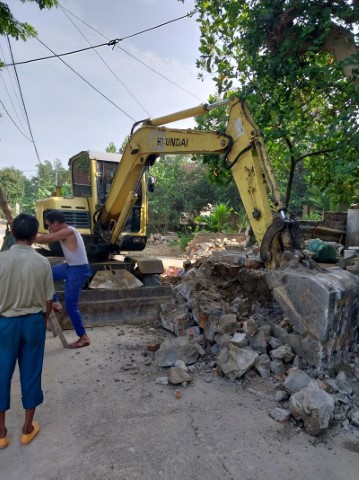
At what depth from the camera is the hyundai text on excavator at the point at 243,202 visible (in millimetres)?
3611

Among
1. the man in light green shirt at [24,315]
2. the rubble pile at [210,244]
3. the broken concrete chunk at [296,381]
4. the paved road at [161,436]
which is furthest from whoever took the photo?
the rubble pile at [210,244]

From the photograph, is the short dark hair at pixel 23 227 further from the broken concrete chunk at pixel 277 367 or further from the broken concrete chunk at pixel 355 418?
the broken concrete chunk at pixel 355 418

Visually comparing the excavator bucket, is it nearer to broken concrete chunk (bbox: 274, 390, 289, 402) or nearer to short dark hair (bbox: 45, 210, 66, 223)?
short dark hair (bbox: 45, 210, 66, 223)

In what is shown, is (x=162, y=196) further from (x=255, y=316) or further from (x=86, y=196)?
(x=255, y=316)

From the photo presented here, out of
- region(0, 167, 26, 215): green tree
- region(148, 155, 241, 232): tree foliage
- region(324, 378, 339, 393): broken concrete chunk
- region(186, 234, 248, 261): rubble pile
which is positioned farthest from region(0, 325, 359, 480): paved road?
region(0, 167, 26, 215): green tree

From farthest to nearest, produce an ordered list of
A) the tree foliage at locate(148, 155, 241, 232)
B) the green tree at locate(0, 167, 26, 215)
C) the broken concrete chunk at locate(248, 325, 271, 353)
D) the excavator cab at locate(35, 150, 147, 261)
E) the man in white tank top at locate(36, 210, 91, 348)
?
the green tree at locate(0, 167, 26, 215) → the tree foliage at locate(148, 155, 241, 232) → the excavator cab at locate(35, 150, 147, 261) → the man in white tank top at locate(36, 210, 91, 348) → the broken concrete chunk at locate(248, 325, 271, 353)

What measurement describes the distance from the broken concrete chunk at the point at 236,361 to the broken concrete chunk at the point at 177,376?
1.23ft

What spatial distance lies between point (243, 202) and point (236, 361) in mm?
1820

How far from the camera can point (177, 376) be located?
3.61m

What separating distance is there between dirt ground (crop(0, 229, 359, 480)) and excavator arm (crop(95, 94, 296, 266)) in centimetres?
160

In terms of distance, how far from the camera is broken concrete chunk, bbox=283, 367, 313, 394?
10.5 feet

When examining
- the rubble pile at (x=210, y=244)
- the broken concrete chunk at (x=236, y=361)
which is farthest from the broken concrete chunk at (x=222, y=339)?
the rubble pile at (x=210, y=244)

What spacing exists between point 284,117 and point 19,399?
15.3 feet

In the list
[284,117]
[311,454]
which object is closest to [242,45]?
[284,117]
